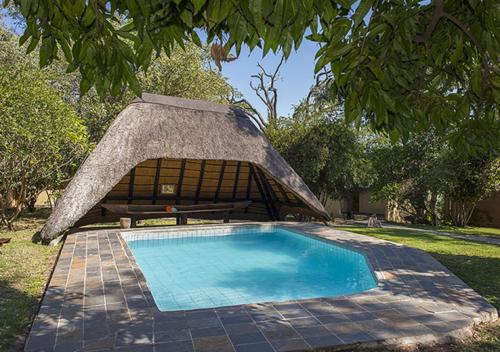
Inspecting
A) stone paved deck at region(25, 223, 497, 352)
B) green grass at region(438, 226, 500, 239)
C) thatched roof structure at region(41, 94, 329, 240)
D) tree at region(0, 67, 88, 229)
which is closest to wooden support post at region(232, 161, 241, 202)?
thatched roof structure at region(41, 94, 329, 240)

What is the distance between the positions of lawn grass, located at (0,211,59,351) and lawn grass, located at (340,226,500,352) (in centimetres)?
378

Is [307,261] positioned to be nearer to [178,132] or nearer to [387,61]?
[178,132]

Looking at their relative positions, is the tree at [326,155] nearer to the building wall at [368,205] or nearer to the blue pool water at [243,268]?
the blue pool water at [243,268]

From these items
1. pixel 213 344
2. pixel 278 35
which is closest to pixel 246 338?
pixel 213 344

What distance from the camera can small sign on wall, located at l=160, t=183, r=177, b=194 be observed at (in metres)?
12.6

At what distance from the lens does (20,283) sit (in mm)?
4910

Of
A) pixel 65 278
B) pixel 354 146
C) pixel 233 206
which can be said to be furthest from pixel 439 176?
pixel 65 278

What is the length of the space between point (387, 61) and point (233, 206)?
1083cm

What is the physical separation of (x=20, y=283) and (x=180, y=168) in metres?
7.52

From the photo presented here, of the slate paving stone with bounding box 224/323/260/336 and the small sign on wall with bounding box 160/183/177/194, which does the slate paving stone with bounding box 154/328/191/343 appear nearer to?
→ the slate paving stone with bounding box 224/323/260/336

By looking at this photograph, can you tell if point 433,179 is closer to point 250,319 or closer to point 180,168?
point 180,168

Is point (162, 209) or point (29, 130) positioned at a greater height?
point (29, 130)

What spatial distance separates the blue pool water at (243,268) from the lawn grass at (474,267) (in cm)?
151

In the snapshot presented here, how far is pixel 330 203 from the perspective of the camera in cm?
2153
